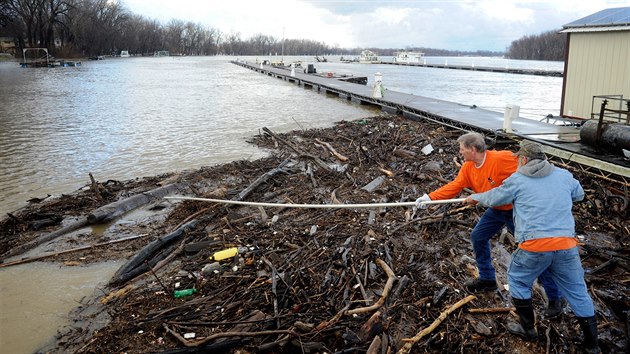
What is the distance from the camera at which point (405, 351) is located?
4309mm

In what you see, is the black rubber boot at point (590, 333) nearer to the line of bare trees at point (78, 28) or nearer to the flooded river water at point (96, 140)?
the flooded river water at point (96, 140)

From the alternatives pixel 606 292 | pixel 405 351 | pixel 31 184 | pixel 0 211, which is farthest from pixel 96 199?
pixel 606 292

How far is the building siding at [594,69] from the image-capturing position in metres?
13.3

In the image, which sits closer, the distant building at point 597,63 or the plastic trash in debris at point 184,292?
the plastic trash in debris at point 184,292

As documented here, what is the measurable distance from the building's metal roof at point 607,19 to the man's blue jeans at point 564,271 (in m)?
12.1

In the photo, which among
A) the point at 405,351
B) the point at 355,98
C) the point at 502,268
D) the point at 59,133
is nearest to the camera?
the point at 405,351

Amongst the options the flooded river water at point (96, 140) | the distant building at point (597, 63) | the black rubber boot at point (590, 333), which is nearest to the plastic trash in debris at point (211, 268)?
the flooded river water at point (96, 140)

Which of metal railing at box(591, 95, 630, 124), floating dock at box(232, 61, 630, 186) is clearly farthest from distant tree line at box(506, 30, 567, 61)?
metal railing at box(591, 95, 630, 124)

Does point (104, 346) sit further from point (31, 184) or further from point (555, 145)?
point (555, 145)

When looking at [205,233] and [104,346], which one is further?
[205,233]

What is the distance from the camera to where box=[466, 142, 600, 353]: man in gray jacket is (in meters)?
3.99

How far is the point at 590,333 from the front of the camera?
13.6 feet

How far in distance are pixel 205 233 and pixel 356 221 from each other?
2.47 m

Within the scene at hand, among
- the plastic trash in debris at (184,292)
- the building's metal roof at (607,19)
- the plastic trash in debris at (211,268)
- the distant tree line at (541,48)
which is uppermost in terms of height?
the distant tree line at (541,48)
